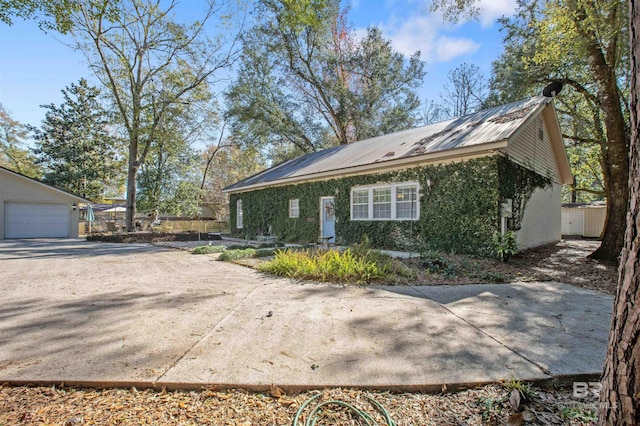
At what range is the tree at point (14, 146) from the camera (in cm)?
2708

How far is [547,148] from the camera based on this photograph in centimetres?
1073

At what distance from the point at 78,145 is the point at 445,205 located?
93.0 feet

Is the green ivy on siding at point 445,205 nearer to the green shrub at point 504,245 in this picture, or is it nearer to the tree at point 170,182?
the green shrub at point 504,245

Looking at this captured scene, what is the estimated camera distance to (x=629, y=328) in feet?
4.30

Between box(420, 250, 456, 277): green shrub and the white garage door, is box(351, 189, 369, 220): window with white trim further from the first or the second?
the white garage door

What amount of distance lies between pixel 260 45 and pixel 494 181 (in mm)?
18148

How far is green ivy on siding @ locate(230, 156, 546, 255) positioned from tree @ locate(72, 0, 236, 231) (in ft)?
37.8

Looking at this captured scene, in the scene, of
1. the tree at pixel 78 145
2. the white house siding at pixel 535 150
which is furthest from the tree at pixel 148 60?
the white house siding at pixel 535 150

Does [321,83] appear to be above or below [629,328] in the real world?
above

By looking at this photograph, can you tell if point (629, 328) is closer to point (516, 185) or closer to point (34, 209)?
point (516, 185)

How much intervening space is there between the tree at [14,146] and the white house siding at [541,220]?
3747cm

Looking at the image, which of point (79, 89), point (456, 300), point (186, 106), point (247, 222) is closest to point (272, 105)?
point (186, 106)

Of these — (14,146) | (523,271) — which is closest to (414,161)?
(523,271)

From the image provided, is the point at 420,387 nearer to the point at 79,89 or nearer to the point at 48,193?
the point at 48,193
